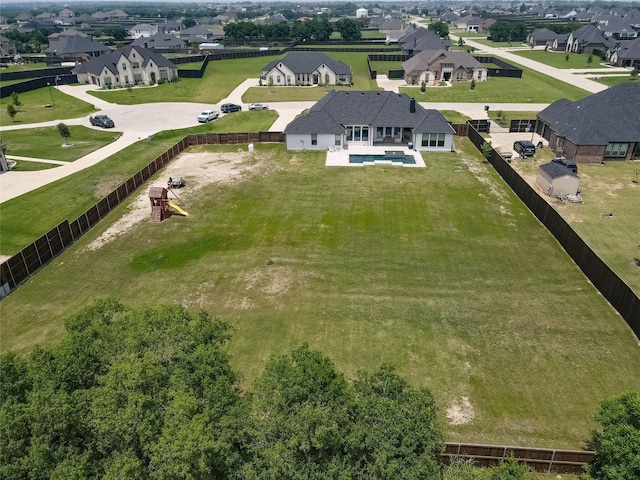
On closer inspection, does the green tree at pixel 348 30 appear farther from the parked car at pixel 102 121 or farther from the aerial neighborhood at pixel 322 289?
the parked car at pixel 102 121

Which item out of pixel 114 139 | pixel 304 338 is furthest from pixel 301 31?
pixel 304 338

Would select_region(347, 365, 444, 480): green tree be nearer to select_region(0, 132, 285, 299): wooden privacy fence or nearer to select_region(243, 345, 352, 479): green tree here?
select_region(243, 345, 352, 479): green tree

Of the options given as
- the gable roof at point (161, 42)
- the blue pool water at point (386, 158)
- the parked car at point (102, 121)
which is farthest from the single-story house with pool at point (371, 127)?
the gable roof at point (161, 42)

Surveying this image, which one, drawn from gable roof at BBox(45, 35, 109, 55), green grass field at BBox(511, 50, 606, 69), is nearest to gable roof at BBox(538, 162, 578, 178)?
green grass field at BBox(511, 50, 606, 69)

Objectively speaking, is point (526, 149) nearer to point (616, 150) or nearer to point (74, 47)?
point (616, 150)

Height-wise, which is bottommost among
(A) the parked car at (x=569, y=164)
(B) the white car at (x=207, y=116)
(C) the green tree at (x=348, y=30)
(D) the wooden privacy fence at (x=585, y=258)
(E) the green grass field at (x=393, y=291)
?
(E) the green grass field at (x=393, y=291)
